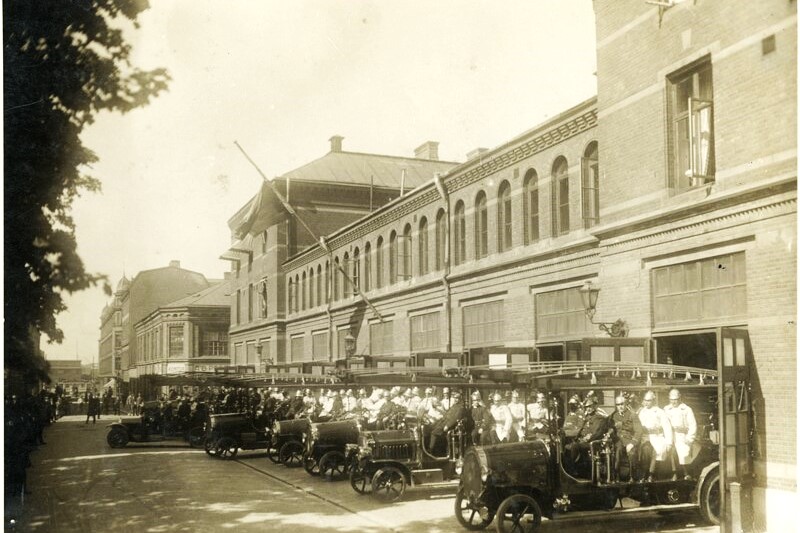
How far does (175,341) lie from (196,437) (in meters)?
29.8

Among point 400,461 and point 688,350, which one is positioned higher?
point 688,350

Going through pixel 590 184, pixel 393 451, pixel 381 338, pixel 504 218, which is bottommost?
pixel 393 451

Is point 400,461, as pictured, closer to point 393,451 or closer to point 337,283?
→ point 393,451

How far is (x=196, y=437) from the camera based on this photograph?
26.0 metres

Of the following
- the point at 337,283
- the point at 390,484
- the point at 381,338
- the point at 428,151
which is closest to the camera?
the point at 390,484

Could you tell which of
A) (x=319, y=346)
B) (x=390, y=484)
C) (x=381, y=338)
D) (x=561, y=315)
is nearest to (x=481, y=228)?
(x=561, y=315)

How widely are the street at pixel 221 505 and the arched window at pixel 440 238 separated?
9.18m

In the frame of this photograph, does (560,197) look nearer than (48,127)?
No

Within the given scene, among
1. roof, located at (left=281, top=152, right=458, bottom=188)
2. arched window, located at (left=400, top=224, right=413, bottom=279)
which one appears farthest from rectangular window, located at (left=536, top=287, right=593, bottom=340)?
roof, located at (left=281, top=152, right=458, bottom=188)

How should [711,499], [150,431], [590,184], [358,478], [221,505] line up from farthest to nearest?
[150,431]
[590,184]
[358,478]
[221,505]
[711,499]

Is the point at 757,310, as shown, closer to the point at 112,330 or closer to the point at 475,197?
the point at 475,197

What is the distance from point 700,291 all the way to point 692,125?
2.95 m

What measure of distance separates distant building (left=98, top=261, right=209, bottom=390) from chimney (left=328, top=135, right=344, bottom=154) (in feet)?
56.1

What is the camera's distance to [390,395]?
61.0 ft
